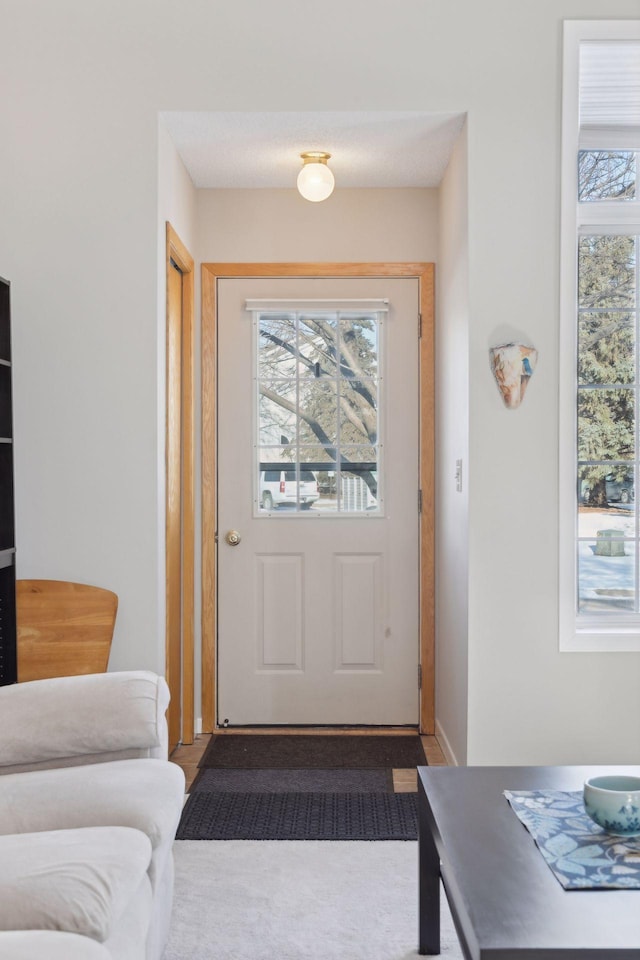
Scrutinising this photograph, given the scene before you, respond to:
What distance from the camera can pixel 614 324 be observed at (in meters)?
3.28

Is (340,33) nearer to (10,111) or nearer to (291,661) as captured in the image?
(10,111)

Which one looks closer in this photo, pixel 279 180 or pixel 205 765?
pixel 205 765

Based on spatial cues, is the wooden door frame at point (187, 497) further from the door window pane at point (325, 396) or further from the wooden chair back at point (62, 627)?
the wooden chair back at point (62, 627)

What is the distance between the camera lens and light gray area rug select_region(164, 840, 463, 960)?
2.21m

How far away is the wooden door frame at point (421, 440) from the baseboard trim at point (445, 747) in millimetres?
90

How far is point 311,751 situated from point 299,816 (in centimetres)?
69

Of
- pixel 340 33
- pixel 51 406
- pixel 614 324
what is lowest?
pixel 51 406

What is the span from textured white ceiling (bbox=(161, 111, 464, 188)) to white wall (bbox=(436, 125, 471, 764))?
4.6 inches

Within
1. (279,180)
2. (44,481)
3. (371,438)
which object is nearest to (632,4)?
(279,180)

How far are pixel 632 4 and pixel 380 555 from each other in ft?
7.69

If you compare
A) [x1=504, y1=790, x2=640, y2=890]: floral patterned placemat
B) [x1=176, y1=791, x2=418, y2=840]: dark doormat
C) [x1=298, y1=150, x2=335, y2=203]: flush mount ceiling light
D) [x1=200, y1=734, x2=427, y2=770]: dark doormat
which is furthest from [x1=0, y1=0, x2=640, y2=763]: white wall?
[x1=504, y1=790, x2=640, y2=890]: floral patterned placemat

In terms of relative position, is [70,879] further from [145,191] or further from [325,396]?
[325,396]

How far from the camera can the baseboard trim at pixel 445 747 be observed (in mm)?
3457

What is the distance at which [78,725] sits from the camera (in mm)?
2199
